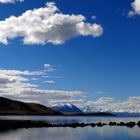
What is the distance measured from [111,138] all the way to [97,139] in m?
4.10

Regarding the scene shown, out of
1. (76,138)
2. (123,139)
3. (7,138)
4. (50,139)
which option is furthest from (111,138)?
(7,138)

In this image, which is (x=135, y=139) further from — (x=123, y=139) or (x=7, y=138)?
(x=7, y=138)

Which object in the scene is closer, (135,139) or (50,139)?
(50,139)

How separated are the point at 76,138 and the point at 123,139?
10540mm

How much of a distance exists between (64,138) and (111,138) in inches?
435

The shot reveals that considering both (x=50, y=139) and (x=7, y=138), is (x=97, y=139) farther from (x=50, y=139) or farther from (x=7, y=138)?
(x=7, y=138)

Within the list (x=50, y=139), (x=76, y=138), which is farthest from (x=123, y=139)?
(x=50, y=139)

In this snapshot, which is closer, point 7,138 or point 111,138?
point 7,138

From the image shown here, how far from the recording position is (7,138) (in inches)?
2896

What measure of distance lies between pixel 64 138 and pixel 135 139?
627 inches

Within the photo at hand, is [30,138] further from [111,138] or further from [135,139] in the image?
[135,139]

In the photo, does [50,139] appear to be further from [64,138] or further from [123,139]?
[123,139]

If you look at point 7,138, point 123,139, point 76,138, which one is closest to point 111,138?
point 123,139

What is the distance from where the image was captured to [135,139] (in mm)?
78062
